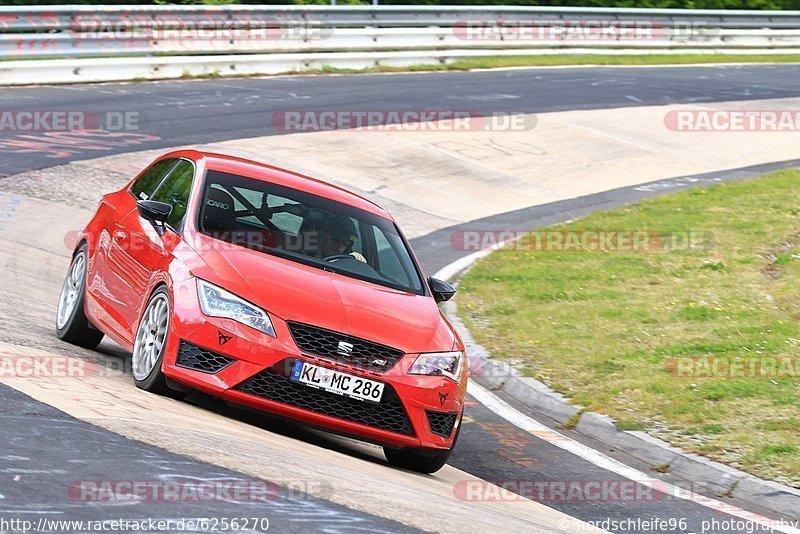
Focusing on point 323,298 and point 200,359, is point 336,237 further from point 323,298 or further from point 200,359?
point 200,359

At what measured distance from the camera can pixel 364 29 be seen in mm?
28359

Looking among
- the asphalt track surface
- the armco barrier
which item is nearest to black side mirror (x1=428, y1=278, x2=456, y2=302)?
the asphalt track surface

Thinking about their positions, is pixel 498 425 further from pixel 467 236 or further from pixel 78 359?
pixel 467 236

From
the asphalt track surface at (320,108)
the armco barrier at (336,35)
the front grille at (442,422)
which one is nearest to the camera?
the asphalt track surface at (320,108)

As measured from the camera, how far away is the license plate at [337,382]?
685 centimetres

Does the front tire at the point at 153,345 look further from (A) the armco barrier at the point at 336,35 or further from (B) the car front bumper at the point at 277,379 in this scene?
(A) the armco barrier at the point at 336,35

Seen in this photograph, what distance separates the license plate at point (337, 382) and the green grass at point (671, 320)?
2537 millimetres

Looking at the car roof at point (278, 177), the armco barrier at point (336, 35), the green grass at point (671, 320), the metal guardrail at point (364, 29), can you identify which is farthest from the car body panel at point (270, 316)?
the metal guardrail at point (364, 29)

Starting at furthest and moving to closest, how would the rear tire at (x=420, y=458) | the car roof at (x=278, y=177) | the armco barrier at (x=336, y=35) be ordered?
the armco barrier at (x=336, y=35) → the car roof at (x=278, y=177) → the rear tire at (x=420, y=458)

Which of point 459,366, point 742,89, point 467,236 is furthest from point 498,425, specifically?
point 742,89

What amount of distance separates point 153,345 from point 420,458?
1.75 m

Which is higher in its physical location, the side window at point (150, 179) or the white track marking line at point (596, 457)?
the side window at point (150, 179)

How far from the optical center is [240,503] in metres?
5.25

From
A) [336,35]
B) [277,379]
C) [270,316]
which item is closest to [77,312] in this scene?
[270,316]
